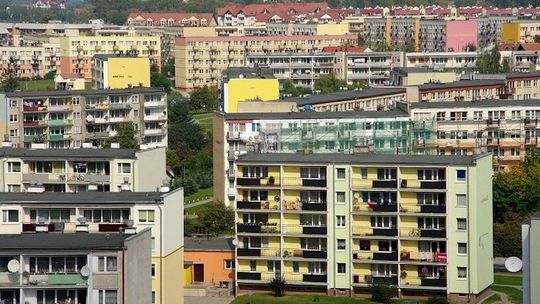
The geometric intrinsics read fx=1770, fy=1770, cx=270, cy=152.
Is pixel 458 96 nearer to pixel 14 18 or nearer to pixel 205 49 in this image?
pixel 205 49

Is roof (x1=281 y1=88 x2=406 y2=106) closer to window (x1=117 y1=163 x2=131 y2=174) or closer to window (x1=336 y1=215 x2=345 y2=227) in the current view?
window (x1=336 y1=215 x2=345 y2=227)

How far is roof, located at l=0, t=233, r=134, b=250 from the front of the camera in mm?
19297

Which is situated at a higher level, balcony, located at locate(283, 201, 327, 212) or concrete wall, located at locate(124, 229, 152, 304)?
concrete wall, located at locate(124, 229, 152, 304)

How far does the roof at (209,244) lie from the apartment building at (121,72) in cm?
2770

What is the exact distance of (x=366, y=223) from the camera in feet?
101

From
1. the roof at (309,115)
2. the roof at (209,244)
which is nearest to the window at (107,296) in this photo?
the roof at (209,244)

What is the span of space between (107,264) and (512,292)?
41.6 ft

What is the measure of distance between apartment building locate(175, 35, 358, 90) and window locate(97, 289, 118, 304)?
55313 mm

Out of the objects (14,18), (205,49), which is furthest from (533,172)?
(14,18)

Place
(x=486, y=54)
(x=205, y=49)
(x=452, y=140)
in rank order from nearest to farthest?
(x=452, y=140) < (x=486, y=54) < (x=205, y=49)

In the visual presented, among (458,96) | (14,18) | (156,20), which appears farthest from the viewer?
(14,18)

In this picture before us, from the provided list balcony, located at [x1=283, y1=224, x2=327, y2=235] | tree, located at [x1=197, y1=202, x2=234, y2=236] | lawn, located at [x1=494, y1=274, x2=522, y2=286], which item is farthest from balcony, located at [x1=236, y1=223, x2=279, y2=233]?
tree, located at [x1=197, y1=202, x2=234, y2=236]

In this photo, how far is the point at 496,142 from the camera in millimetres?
41531

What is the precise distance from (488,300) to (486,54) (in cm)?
3998
